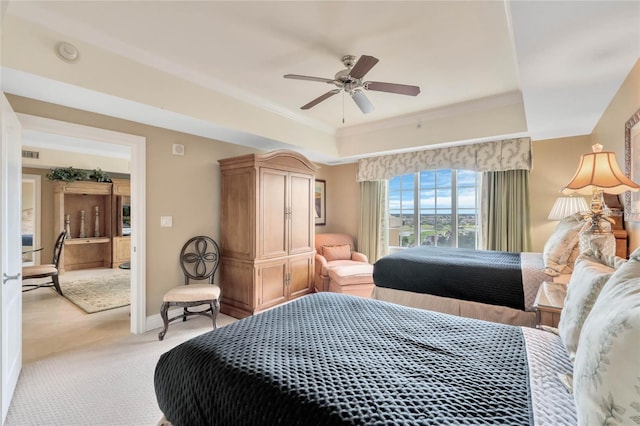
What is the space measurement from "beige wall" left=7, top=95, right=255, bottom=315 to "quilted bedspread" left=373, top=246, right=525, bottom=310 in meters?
2.28

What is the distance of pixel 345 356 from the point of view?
4.05 feet

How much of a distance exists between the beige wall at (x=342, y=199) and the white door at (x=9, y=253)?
4.23 m

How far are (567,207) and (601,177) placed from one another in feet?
6.49

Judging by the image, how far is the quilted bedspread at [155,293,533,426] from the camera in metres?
0.92

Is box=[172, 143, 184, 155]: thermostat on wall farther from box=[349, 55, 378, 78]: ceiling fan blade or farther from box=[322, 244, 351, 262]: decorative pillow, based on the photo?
box=[322, 244, 351, 262]: decorative pillow

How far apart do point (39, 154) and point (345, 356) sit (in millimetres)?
7263

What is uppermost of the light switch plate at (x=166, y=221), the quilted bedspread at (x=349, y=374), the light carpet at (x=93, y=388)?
the light switch plate at (x=166, y=221)

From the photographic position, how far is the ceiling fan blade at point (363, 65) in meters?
2.07

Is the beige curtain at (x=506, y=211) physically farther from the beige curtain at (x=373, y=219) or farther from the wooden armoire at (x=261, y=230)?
the wooden armoire at (x=261, y=230)

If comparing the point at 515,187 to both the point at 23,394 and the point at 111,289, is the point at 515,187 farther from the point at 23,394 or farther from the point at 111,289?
the point at 111,289

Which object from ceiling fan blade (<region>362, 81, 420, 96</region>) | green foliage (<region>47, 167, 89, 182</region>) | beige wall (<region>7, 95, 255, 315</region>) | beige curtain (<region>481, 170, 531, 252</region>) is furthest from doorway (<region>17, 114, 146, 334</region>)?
beige curtain (<region>481, 170, 531, 252</region>)

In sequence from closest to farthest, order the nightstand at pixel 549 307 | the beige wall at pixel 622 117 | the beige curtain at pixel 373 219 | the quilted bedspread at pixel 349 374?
the quilted bedspread at pixel 349 374 → the nightstand at pixel 549 307 → the beige wall at pixel 622 117 → the beige curtain at pixel 373 219

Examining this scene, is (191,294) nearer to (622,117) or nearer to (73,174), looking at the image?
(622,117)

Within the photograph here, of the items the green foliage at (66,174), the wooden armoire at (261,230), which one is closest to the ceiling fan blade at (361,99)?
the wooden armoire at (261,230)
